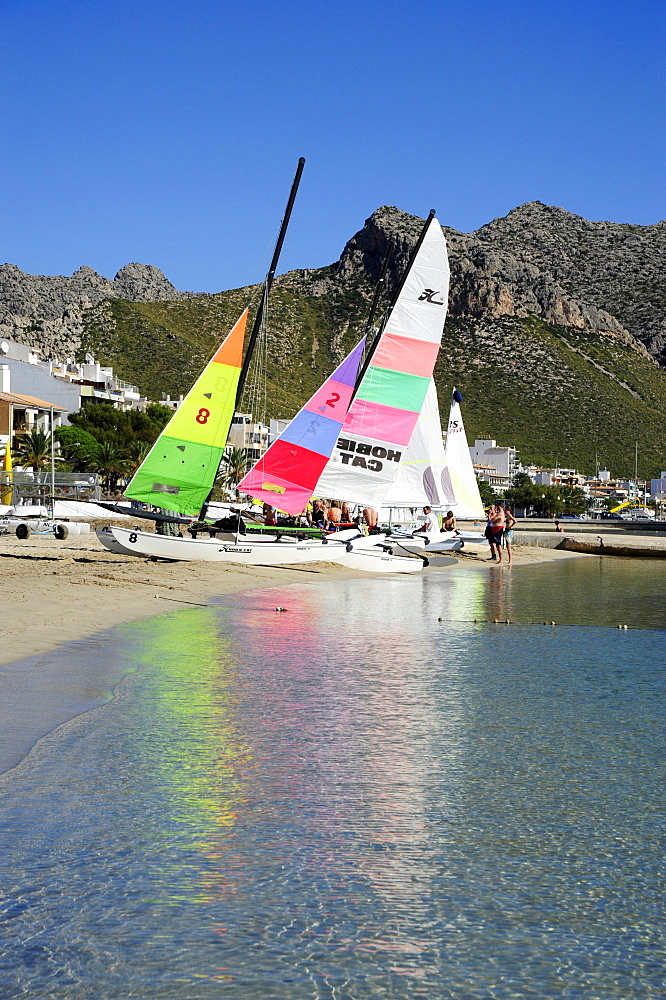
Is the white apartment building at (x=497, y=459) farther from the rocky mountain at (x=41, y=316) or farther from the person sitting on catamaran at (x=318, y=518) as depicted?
the person sitting on catamaran at (x=318, y=518)

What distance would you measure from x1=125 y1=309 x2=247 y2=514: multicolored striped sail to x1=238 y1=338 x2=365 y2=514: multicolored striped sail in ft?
4.99

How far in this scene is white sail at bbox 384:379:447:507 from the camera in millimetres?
41875

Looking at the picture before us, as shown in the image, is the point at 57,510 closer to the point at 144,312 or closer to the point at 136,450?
the point at 136,450

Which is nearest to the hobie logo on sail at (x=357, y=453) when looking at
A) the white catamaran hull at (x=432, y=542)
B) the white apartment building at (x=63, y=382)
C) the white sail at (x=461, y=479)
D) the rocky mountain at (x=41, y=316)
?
the white catamaran hull at (x=432, y=542)

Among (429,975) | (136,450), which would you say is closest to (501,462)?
(136,450)

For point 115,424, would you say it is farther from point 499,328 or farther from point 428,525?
point 499,328

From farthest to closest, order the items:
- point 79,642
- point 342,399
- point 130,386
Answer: point 130,386, point 342,399, point 79,642

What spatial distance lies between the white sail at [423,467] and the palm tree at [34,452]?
3110 centimetres

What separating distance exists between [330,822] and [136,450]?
74.8 meters

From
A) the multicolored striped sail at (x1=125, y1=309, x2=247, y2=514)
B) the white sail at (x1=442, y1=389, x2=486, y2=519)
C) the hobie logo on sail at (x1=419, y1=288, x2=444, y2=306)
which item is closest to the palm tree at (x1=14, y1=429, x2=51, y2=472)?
the white sail at (x1=442, y1=389, x2=486, y2=519)

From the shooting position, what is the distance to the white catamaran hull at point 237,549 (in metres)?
29.7

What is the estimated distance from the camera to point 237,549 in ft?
99.0

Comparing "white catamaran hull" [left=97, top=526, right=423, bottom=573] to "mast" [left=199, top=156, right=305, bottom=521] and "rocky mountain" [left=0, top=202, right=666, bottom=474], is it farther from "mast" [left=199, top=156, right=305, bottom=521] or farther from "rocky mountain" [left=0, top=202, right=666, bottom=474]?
"rocky mountain" [left=0, top=202, right=666, bottom=474]

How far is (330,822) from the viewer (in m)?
8.41
